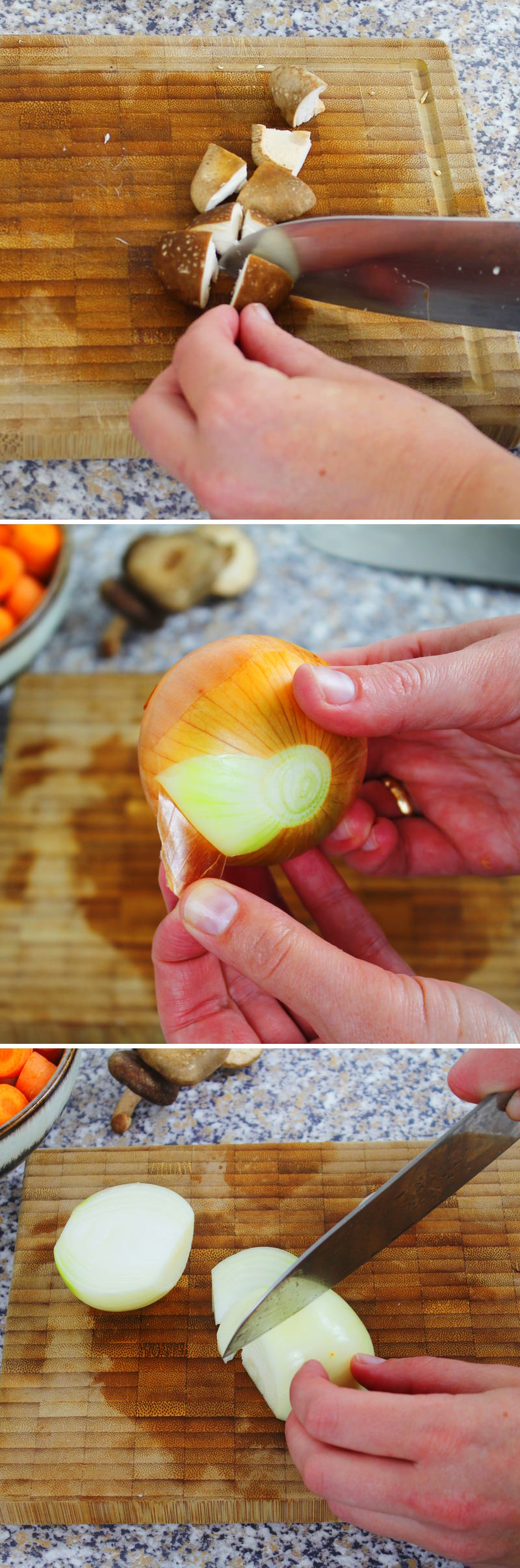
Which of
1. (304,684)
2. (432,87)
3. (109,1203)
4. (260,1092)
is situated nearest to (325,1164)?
(260,1092)

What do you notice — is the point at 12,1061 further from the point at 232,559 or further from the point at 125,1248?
the point at 232,559

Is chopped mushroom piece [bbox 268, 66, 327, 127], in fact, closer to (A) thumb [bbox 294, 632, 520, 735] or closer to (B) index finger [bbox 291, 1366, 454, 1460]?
(A) thumb [bbox 294, 632, 520, 735]

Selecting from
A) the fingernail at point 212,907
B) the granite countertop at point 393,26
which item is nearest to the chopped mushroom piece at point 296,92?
the granite countertop at point 393,26

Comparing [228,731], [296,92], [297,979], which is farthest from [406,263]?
[297,979]

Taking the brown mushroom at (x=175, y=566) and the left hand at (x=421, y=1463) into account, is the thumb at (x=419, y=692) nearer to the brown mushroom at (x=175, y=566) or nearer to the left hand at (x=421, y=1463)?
the brown mushroom at (x=175, y=566)

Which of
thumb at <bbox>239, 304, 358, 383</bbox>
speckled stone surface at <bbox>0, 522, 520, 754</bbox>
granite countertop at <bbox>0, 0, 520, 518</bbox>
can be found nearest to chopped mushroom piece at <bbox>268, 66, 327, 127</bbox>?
granite countertop at <bbox>0, 0, 520, 518</bbox>

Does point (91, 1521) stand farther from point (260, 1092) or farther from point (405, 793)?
point (405, 793)
